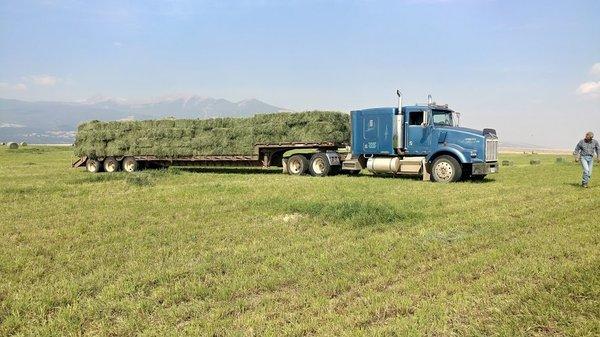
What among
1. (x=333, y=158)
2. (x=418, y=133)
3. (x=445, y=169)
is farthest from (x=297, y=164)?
(x=445, y=169)

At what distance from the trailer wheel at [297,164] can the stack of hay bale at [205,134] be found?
2.96ft

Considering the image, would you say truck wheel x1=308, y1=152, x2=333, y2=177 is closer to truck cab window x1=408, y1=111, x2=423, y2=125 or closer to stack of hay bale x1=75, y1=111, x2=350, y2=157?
stack of hay bale x1=75, y1=111, x2=350, y2=157

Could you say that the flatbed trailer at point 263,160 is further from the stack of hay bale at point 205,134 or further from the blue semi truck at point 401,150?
the stack of hay bale at point 205,134

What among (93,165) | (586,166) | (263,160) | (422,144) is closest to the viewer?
(586,166)

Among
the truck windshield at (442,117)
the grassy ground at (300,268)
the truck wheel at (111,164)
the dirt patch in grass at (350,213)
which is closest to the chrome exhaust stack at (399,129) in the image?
the truck windshield at (442,117)

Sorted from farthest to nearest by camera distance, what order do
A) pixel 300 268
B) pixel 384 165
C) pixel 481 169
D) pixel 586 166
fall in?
pixel 384 165
pixel 481 169
pixel 586 166
pixel 300 268

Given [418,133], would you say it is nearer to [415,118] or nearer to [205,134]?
[415,118]

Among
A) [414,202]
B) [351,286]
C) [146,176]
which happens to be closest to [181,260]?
[351,286]

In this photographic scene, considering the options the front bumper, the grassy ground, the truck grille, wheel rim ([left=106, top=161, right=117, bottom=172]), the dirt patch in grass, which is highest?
the truck grille

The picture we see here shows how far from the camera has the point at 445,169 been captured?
17.9 metres

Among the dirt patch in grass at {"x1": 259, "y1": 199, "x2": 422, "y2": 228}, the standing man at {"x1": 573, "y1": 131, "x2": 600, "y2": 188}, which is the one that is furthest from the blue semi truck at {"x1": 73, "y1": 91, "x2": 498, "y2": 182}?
the dirt patch in grass at {"x1": 259, "y1": 199, "x2": 422, "y2": 228}

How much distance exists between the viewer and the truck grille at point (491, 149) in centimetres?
1791

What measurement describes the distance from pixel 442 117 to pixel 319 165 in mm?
5615

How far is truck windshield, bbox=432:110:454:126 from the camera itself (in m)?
18.9
